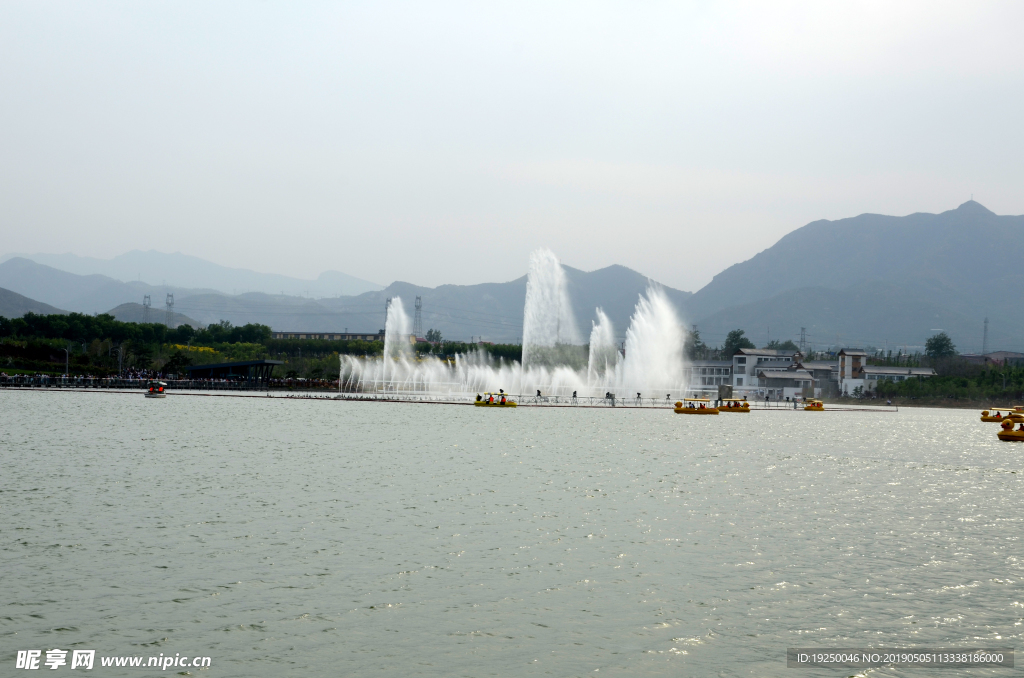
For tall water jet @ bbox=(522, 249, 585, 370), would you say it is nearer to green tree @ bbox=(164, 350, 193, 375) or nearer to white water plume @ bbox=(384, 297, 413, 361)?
white water plume @ bbox=(384, 297, 413, 361)

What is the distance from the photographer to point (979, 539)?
27.5m

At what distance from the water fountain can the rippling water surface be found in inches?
2992

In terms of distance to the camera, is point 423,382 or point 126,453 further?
point 423,382

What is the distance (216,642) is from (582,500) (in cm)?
1986

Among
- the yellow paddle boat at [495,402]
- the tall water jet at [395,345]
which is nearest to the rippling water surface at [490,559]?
the yellow paddle boat at [495,402]

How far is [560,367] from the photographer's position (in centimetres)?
16888

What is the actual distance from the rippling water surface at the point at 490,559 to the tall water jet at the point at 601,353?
7569 centimetres

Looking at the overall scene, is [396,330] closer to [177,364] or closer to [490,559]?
[177,364]

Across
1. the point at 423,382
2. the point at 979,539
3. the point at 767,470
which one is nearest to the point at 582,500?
the point at 979,539

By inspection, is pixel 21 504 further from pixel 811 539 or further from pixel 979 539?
pixel 979 539

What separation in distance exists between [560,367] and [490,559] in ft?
480

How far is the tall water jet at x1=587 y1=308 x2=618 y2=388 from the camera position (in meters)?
126

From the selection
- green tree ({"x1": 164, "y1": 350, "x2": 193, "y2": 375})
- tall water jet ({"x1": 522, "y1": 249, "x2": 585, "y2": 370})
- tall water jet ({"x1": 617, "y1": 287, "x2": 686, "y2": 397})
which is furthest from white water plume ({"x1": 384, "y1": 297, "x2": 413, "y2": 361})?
green tree ({"x1": 164, "y1": 350, "x2": 193, "y2": 375})

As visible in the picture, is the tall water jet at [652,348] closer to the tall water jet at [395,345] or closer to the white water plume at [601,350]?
the white water plume at [601,350]
